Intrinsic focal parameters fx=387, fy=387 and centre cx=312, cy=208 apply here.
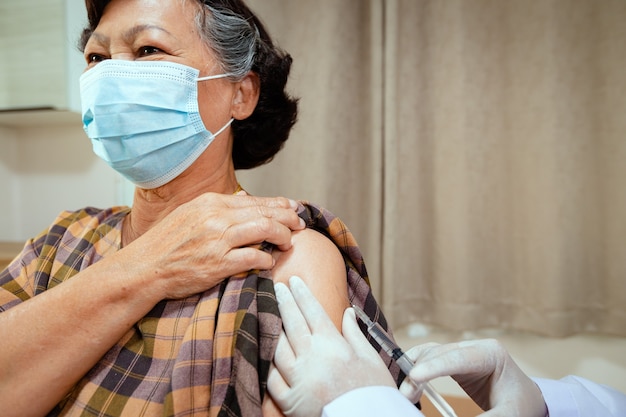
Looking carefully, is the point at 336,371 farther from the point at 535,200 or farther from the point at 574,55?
the point at 574,55

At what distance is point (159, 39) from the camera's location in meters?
0.87

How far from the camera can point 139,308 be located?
688 mm

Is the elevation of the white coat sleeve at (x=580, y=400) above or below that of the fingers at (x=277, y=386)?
below

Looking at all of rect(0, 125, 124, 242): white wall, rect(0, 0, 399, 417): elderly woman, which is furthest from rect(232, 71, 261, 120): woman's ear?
rect(0, 125, 124, 242): white wall

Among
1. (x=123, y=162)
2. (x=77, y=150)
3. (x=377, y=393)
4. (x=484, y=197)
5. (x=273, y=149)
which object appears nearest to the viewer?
(x=377, y=393)

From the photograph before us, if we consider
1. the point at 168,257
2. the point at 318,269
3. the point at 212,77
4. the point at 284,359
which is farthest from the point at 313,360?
the point at 212,77

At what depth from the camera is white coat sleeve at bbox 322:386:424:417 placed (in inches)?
22.4

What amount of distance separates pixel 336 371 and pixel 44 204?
2.15 m

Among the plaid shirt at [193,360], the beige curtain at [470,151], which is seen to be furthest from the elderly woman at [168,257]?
the beige curtain at [470,151]

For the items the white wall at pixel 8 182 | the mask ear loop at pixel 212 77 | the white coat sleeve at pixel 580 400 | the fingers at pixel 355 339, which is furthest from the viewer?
the white wall at pixel 8 182

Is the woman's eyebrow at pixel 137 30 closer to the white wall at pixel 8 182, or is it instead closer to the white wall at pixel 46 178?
the white wall at pixel 46 178

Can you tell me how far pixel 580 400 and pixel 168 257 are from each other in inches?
34.6

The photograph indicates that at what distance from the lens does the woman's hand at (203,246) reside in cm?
70

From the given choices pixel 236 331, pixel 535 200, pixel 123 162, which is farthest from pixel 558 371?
pixel 123 162
